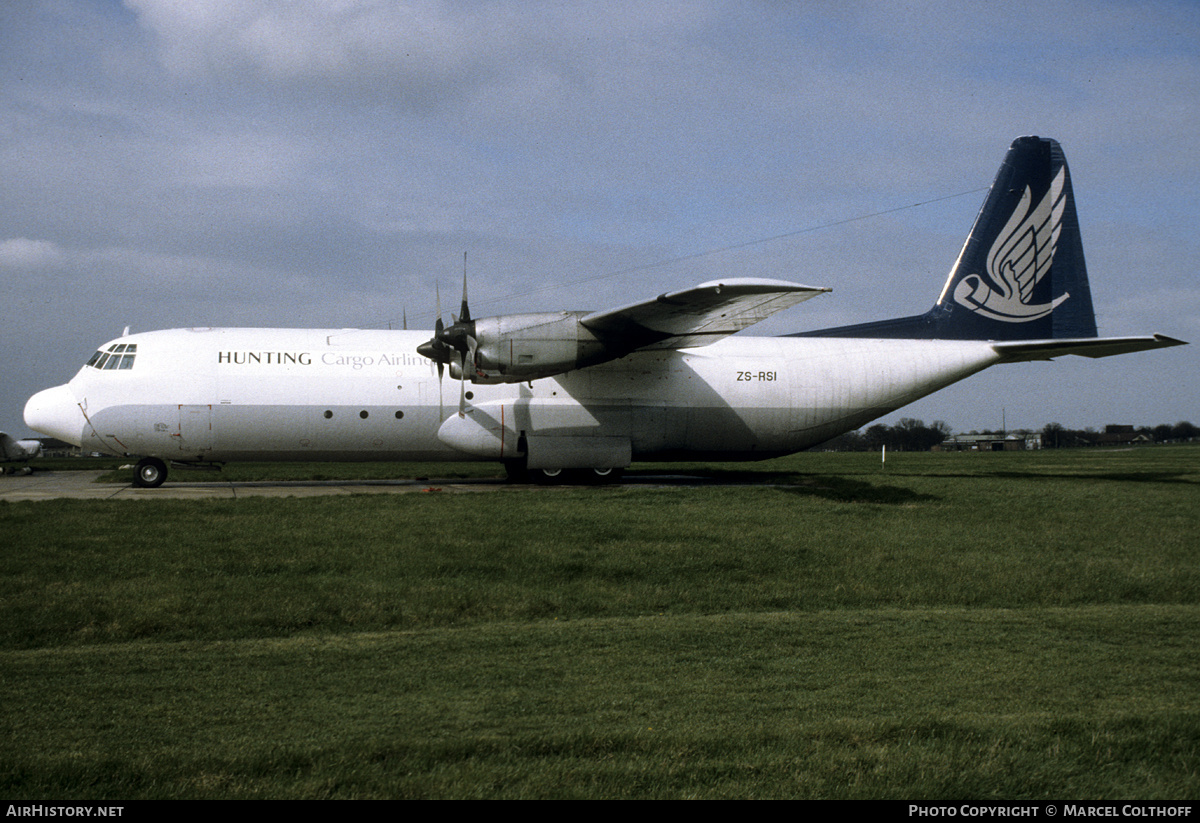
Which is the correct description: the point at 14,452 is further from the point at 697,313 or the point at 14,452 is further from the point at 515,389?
the point at 697,313

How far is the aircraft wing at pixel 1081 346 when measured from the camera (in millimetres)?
22078

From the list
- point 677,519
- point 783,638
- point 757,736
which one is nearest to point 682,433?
point 677,519

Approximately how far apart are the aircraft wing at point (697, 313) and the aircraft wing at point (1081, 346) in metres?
8.93

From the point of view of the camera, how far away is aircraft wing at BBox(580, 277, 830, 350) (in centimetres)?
1764

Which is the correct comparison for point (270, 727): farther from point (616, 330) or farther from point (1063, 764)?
point (616, 330)

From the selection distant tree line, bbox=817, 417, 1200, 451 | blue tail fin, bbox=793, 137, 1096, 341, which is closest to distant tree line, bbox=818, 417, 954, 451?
distant tree line, bbox=817, 417, 1200, 451

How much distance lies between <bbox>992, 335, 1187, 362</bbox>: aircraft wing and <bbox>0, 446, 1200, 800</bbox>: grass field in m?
5.33

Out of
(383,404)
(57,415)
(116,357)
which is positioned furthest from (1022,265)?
(57,415)

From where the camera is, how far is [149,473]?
22.3m

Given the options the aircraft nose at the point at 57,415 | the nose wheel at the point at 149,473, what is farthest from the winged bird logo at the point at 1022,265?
the aircraft nose at the point at 57,415

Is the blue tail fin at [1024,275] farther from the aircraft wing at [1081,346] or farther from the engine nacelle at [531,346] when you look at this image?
the engine nacelle at [531,346]

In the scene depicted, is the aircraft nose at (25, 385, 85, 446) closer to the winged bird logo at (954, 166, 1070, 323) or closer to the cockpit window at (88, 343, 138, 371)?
the cockpit window at (88, 343, 138, 371)

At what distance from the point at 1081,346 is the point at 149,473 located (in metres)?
25.1
